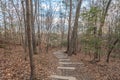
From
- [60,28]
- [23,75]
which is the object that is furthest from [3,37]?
[60,28]

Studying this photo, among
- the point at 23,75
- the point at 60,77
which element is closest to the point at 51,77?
the point at 60,77

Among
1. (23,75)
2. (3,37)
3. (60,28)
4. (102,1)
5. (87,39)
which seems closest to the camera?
(23,75)

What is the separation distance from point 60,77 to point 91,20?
483cm

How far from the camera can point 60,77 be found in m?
7.71

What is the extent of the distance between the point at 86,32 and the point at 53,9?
70.2ft

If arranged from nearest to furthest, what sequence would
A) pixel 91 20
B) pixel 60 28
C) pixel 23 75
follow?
pixel 23 75
pixel 91 20
pixel 60 28

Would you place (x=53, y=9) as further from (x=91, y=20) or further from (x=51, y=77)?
(x=51, y=77)

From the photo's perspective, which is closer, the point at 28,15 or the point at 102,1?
the point at 28,15

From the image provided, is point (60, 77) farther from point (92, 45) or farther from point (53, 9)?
point (53, 9)

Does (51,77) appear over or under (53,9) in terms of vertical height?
under

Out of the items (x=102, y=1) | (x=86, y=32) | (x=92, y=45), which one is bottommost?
(x=92, y=45)

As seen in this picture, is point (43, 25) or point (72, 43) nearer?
point (72, 43)

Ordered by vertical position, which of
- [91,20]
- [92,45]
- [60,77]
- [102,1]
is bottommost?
[60,77]

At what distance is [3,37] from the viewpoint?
19.1 metres
